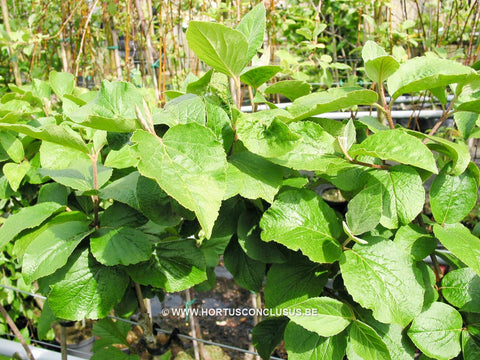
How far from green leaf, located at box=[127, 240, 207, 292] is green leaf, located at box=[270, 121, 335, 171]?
0.74 ft

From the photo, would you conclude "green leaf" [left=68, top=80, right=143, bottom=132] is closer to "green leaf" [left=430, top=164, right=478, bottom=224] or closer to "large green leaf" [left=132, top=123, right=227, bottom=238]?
"large green leaf" [left=132, top=123, right=227, bottom=238]

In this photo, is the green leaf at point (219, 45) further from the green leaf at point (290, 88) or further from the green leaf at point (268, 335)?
the green leaf at point (268, 335)

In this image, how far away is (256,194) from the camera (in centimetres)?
48

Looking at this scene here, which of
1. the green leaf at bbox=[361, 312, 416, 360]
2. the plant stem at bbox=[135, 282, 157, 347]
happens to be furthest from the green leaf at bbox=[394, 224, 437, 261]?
the plant stem at bbox=[135, 282, 157, 347]

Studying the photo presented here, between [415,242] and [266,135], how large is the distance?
0.86 ft

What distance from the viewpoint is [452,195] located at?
551mm

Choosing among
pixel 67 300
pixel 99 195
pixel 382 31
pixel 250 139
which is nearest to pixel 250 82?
pixel 250 139

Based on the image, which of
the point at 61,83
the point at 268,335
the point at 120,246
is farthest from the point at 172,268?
the point at 61,83

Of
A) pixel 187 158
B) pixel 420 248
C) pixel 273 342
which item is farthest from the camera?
pixel 273 342

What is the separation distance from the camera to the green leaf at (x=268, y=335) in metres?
0.65

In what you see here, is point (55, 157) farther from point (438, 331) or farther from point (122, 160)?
point (438, 331)

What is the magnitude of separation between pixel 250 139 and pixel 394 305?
10.1 inches

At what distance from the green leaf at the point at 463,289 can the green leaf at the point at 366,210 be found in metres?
0.19

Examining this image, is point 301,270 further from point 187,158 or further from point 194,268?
point 187,158
